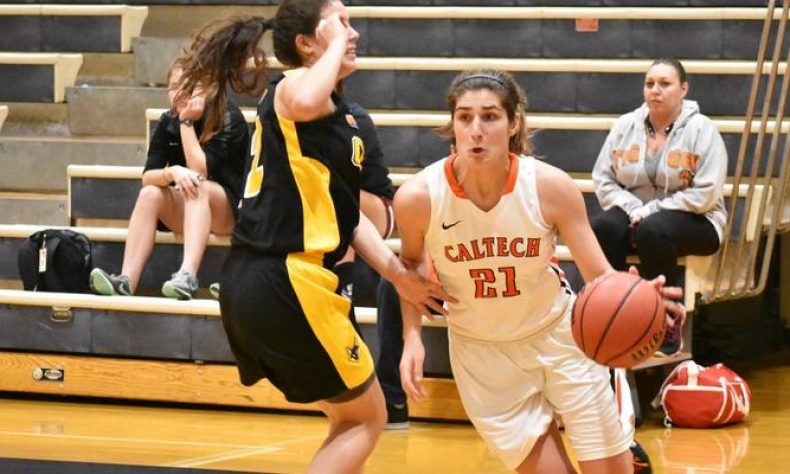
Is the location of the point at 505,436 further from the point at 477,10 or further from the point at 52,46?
the point at 52,46

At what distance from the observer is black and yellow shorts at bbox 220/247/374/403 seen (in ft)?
10.5

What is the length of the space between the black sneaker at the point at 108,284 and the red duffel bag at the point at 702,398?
2.20 meters

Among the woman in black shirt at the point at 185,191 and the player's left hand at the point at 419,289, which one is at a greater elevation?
the player's left hand at the point at 419,289

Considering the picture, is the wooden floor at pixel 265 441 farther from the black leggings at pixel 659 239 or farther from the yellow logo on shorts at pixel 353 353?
the yellow logo on shorts at pixel 353 353

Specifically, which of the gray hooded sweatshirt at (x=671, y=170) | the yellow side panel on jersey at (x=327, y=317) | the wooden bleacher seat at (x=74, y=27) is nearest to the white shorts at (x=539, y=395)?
the yellow side panel on jersey at (x=327, y=317)

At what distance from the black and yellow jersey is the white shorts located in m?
0.48

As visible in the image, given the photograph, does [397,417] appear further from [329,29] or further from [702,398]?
[329,29]

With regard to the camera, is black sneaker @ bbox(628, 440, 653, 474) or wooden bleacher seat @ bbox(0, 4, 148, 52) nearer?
black sneaker @ bbox(628, 440, 653, 474)

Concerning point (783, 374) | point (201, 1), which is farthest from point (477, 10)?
point (783, 374)

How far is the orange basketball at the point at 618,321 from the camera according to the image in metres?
3.10

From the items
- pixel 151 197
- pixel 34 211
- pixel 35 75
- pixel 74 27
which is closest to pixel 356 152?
pixel 151 197

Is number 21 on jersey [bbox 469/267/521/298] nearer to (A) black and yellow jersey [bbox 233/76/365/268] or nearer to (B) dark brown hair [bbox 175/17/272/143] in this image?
(A) black and yellow jersey [bbox 233/76/365/268]

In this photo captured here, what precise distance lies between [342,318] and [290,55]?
0.66 metres

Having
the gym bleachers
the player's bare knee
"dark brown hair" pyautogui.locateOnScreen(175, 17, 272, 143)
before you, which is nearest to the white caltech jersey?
"dark brown hair" pyautogui.locateOnScreen(175, 17, 272, 143)
